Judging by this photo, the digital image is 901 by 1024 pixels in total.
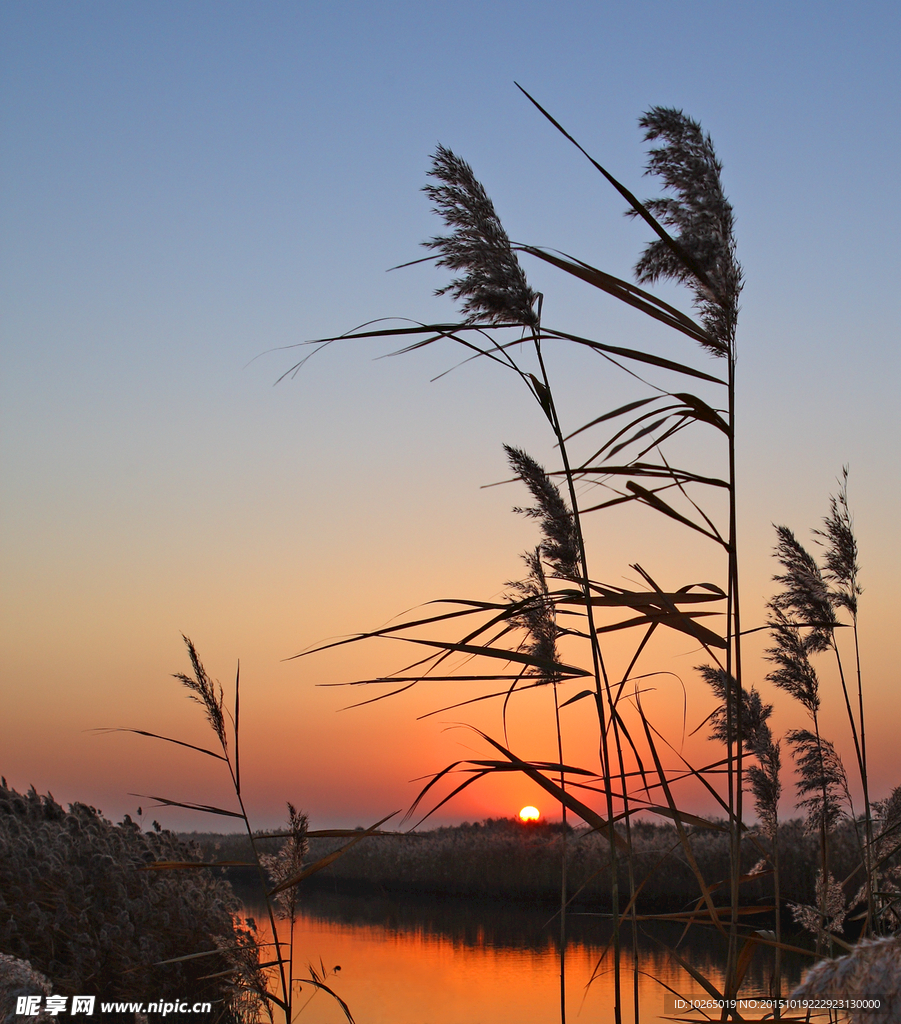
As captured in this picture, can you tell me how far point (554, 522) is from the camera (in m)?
1.97

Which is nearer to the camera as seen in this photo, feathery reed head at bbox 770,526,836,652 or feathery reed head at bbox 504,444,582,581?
feathery reed head at bbox 504,444,582,581

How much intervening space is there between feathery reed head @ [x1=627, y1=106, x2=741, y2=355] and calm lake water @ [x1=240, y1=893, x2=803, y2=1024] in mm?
2884

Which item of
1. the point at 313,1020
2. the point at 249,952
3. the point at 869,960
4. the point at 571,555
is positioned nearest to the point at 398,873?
the point at 313,1020

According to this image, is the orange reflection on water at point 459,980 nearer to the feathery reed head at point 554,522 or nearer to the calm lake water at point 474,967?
the calm lake water at point 474,967

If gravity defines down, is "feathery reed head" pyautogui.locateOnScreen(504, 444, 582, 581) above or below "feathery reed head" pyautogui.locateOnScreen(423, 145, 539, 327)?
below

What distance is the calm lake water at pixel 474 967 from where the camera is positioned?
17.1 ft

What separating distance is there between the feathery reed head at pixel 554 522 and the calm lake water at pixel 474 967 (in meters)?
2.31

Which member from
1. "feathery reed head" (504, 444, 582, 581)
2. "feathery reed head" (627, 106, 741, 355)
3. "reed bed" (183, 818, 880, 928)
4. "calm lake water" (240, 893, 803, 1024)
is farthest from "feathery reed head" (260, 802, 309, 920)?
"reed bed" (183, 818, 880, 928)

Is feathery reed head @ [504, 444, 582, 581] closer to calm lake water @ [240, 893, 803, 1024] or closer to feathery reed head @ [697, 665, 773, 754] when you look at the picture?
feathery reed head @ [697, 665, 773, 754]

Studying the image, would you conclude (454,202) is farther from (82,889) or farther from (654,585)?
(82,889)

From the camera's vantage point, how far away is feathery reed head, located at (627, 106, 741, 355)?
170 centimetres

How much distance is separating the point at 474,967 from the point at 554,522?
6.10 m

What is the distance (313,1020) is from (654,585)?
4844 millimetres

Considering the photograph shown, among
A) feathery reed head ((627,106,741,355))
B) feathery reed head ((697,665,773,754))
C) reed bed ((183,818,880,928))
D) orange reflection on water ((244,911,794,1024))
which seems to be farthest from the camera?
reed bed ((183,818,880,928))
